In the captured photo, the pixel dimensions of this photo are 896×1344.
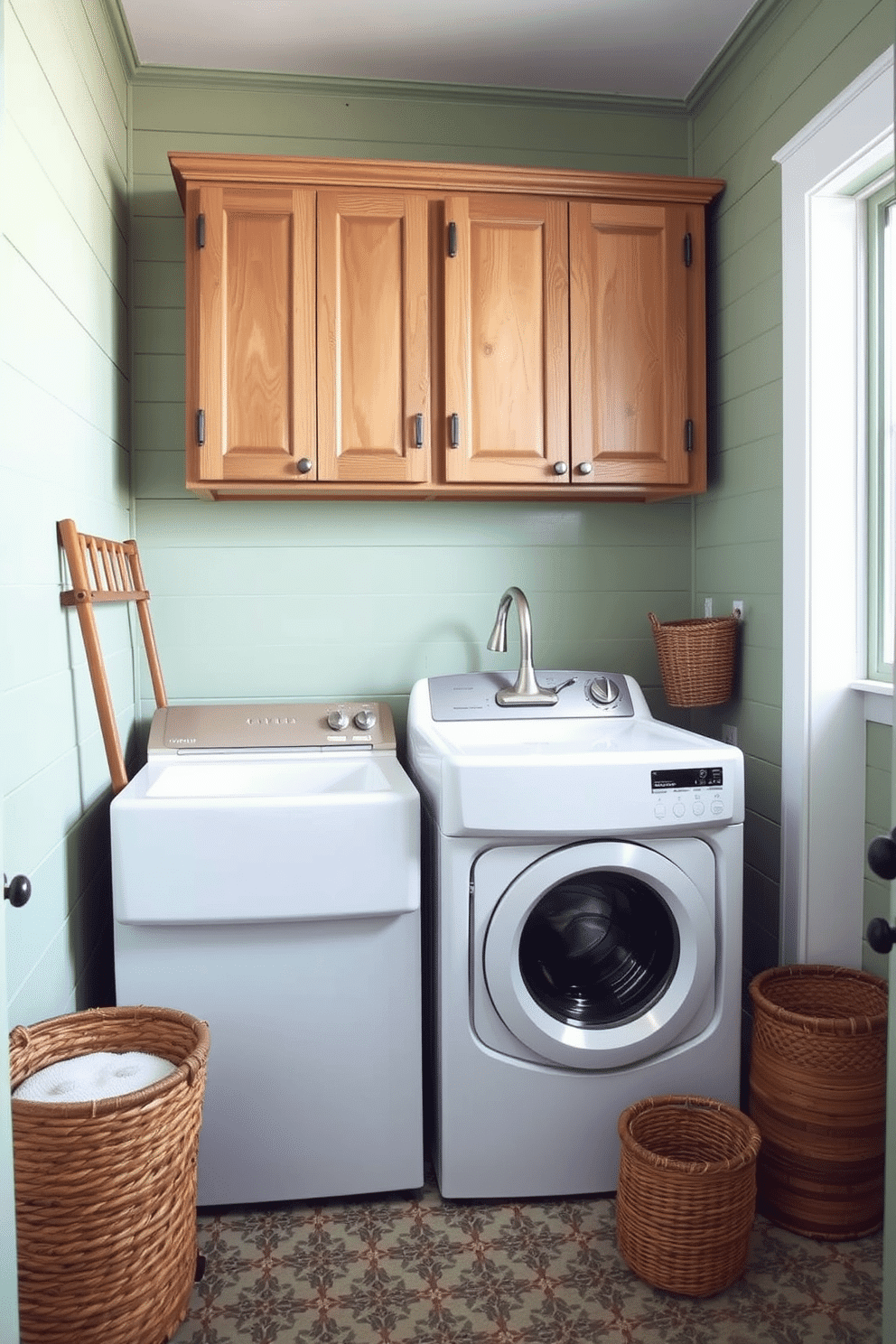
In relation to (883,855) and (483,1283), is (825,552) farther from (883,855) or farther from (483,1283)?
(483,1283)

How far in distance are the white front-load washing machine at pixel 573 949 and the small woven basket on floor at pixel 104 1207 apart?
0.60 meters

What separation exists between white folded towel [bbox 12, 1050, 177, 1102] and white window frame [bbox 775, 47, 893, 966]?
1430 millimetres

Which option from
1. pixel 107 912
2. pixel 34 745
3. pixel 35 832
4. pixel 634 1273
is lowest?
pixel 634 1273

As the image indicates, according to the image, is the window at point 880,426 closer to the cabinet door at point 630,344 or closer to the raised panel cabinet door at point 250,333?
the cabinet door at point 630,344

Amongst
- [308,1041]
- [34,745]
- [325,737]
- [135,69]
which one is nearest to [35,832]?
[34,745]

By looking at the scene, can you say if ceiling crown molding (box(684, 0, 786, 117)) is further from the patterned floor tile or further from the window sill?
the patterned floor tile

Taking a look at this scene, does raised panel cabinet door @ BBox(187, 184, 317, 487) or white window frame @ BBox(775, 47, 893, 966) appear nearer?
white window frame @ BBox(775, 47, 893, 966)

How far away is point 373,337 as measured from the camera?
257 cm

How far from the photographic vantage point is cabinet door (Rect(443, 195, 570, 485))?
2.58 metres

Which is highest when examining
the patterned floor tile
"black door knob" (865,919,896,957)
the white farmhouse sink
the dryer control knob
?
the dryer control knob


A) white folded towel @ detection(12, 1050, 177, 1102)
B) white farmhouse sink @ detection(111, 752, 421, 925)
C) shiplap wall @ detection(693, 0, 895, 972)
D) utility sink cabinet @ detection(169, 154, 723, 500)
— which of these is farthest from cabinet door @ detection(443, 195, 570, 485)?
white folded towel @ detection(12, 1050, 177, 1102)

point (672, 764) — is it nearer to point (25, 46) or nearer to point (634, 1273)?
point (634, 1273)

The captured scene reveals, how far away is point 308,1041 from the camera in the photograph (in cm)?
209

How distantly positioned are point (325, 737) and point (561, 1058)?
1001 millimetres
